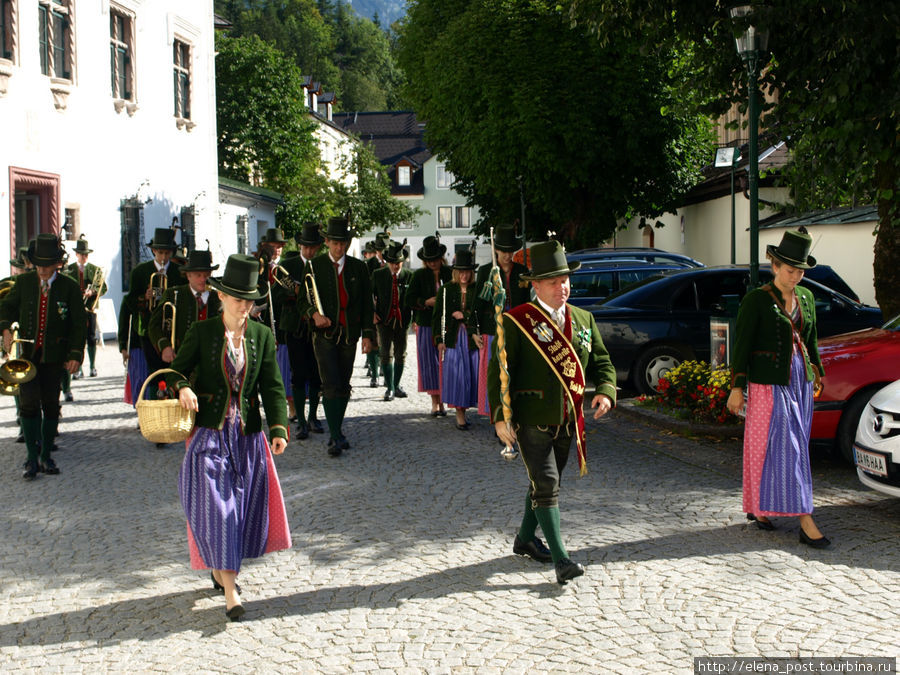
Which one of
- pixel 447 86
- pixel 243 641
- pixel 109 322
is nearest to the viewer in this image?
pixel 243 641

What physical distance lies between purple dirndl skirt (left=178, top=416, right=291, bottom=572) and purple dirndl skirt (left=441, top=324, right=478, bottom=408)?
5755mm

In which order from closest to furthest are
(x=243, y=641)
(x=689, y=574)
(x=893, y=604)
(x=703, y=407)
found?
(x=243, y=641)
(x=893, y=604)
(x=689, y=574)
(x=703, y=407)

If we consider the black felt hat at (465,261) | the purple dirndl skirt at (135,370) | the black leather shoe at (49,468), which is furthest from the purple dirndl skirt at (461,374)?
the black leather shoe at (49,468)

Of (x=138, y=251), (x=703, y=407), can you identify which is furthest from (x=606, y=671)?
(x=138, y=251)

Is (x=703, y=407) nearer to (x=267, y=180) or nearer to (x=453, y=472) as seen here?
(x=453, y=472)

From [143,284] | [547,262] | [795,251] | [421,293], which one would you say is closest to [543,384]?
[547,262]

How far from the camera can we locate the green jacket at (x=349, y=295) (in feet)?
33.6

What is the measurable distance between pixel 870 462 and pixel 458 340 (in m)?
5.23

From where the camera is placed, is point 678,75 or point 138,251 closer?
point 678,75

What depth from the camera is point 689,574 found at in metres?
5.94

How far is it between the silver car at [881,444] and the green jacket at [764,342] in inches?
26.9

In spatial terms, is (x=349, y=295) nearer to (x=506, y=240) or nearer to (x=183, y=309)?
(x=506, y=240)

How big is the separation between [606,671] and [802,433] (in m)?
2.74

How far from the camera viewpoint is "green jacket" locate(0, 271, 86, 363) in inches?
Answer: 362
